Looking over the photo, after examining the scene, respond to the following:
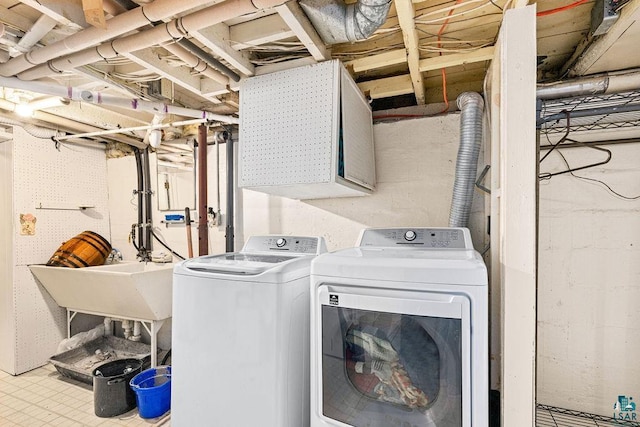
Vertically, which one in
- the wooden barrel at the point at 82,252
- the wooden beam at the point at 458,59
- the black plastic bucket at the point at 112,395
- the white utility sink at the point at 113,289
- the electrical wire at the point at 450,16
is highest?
the electrical wire at the point at 450,16

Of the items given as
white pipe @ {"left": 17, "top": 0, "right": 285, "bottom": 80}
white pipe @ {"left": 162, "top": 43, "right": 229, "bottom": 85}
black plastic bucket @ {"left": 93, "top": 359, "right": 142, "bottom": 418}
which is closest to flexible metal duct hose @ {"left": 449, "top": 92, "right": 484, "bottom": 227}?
white pipe @ {"left": 17, "top": 0, "right": 285, "bottom": 80}

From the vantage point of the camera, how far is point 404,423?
4.38 ft

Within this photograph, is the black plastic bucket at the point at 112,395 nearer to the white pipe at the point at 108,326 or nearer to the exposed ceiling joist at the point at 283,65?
the white pipe at the point at 108,326

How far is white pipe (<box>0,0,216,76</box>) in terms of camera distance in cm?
137

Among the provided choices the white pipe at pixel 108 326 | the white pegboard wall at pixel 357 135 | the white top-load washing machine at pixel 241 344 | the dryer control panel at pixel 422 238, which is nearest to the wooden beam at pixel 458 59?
the white pegboard wall at pixel 357 135

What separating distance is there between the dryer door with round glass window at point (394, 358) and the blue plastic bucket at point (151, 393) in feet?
5.23

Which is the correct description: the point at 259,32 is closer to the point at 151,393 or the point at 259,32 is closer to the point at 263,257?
the point at 263,257

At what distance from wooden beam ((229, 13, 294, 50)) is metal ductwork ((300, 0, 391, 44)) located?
0.19 meters

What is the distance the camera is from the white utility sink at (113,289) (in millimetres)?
2605

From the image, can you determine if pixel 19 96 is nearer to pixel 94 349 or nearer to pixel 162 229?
pixel 162 229

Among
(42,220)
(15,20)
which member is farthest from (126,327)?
(15,20)

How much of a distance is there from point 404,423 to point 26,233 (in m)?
3.67

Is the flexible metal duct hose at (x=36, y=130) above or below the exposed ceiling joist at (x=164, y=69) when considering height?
below

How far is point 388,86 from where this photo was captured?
7.82 feet
